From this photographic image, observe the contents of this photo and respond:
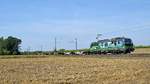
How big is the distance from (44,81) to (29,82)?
0.90 metres

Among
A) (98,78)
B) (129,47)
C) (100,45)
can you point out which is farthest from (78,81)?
(100,45)

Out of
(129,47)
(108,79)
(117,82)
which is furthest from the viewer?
(129,47)

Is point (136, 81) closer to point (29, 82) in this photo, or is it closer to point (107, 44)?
point (29, 82)

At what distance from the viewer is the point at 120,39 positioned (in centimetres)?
7019

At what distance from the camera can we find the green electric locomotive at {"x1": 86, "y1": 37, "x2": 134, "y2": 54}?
226 feet

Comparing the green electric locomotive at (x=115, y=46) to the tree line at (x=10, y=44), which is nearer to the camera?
the green electric locomotive at (x=115, y=46)

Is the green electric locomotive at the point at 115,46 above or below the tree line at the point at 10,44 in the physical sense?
below

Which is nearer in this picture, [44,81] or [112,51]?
[44,81]

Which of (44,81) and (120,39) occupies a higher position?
(120,39)

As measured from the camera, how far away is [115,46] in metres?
71.3

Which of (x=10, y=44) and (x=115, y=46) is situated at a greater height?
(x=10, y=44)

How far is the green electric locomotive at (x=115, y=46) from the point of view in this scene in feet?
226

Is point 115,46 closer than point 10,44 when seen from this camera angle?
Yes

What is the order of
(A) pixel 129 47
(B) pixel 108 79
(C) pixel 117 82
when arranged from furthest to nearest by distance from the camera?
(A) pixel 129 47
(B) pixel 108 79
(C) pixel 117 82
